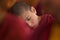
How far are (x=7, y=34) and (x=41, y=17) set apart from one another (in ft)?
0.47

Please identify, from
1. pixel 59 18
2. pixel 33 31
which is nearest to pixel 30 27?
pixel 33 31

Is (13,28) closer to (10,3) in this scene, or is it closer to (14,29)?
(14,29)

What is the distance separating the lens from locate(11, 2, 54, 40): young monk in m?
0.51

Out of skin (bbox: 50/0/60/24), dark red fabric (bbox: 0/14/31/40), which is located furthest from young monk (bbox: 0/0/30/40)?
skin (bbox: 50/0/60/24)

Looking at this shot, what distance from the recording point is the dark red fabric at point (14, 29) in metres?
0.51

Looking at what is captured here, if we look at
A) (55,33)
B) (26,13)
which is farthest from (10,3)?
(55,33)

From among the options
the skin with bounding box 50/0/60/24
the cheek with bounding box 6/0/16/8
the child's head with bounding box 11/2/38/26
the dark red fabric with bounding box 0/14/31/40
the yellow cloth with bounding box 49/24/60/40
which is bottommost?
the dark red fabric with bounding box 0/14/31/40

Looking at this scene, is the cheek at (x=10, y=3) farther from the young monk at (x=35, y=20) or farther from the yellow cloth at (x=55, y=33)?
the yellow cloth at (x=55, y=33)

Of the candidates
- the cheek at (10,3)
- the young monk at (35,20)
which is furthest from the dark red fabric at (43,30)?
the cheek at (10,3)

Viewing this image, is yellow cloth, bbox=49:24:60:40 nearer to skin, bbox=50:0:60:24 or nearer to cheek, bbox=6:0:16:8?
skin, bbox=50:0:60:24

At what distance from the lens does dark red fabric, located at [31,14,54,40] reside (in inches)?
20.1

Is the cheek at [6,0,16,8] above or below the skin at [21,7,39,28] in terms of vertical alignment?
above

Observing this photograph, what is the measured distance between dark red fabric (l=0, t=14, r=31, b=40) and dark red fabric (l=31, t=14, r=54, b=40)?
27 mm

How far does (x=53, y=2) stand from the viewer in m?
0.63
